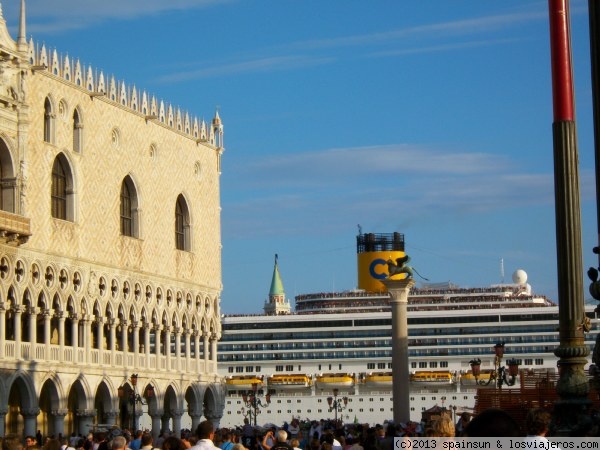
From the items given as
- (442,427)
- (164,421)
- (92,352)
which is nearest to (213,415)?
(164,421)

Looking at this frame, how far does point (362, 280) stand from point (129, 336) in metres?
38.3

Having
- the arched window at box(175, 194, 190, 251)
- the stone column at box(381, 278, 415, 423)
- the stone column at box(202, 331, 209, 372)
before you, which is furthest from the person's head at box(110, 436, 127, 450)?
the stone column at box(202, 331, 209, 372)

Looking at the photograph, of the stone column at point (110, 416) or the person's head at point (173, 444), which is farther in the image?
the stone column at point (110, 416)

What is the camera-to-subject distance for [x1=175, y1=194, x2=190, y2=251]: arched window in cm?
4444

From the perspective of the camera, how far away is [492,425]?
5.26m

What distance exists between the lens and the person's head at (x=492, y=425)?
521 centimetres

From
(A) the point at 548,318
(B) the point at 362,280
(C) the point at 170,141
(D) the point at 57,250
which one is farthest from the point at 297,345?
(D) the point at 57,250

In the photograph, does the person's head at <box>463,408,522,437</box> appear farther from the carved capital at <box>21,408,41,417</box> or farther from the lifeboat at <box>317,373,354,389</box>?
the lifeboat at <box>317,373,354,389</box>

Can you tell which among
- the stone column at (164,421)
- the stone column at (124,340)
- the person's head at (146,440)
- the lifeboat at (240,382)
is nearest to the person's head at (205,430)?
the person's head at (146,440)

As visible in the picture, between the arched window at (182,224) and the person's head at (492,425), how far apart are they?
3923 centimetres

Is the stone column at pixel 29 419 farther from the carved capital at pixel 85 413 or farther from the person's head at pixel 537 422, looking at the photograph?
the person's head at pixel 537 422

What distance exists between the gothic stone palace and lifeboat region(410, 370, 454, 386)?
25.1 m

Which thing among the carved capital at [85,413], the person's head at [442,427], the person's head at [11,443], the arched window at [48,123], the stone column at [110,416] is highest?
the arched window at [48,123]

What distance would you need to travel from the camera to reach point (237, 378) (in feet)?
241
